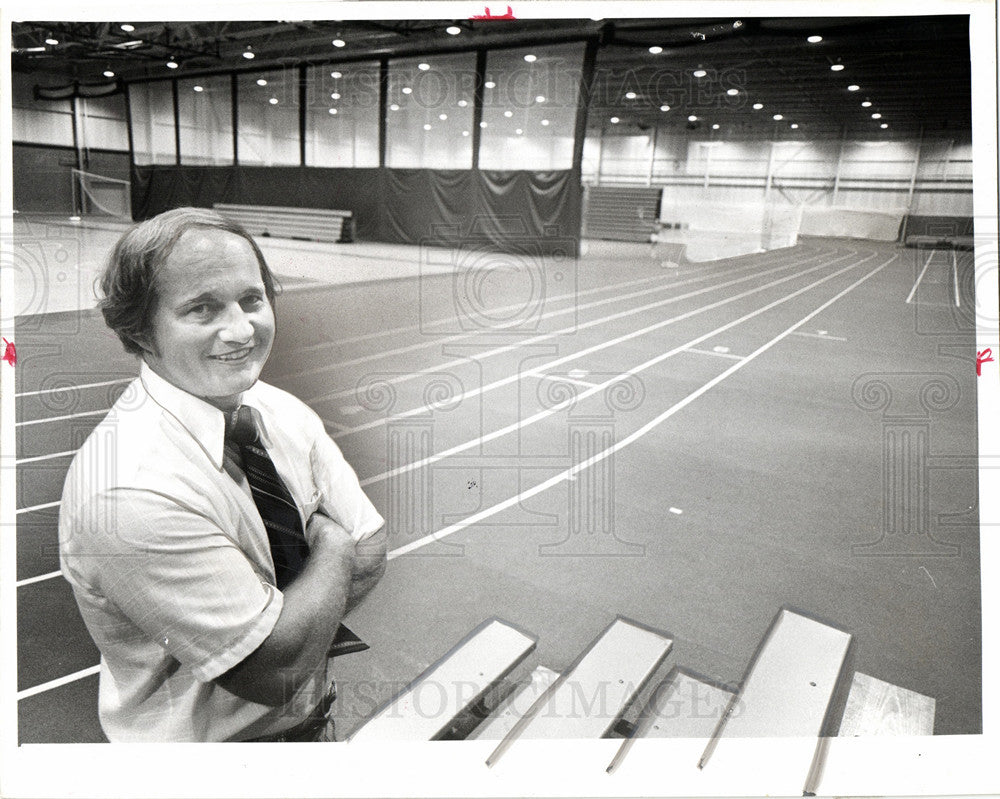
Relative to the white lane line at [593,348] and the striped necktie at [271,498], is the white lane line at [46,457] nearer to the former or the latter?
the striped necktie at [271,498]

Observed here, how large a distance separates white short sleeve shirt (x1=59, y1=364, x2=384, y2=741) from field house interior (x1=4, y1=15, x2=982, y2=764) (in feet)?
0.32

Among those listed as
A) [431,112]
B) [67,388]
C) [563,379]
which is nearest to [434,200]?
[431,112]

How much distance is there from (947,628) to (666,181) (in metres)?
1.86

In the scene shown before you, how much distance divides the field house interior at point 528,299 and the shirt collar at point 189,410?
0.08 m

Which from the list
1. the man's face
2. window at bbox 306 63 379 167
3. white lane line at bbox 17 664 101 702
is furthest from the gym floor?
window at bbox 306 63 379 167

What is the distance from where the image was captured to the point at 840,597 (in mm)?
2117

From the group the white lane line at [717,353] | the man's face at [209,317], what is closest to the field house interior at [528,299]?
the man's face at [209,317]

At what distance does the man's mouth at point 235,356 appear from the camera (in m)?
1.71

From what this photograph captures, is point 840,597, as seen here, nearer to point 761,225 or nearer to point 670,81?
point 761,225

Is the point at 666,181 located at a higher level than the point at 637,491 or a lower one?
higher

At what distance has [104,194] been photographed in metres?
1.88

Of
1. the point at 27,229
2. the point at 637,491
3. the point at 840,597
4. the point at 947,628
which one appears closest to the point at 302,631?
the point at 637,491

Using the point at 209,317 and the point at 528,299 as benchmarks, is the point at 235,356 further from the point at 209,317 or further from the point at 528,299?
the point at 528,299

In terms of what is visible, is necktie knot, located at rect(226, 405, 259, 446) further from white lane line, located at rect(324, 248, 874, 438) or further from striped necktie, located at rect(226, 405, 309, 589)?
white lane line, located at rect(324, 248, 874, 438)
